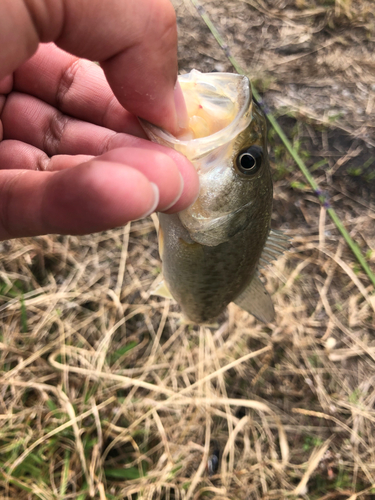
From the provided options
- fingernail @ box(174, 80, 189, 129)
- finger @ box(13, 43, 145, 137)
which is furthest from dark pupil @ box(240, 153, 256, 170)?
finger @ box(13, 43, 145, 137)

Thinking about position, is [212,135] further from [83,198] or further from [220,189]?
[83,198]

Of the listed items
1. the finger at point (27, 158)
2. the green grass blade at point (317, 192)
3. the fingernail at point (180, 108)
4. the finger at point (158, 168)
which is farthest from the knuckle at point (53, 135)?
the green grass blade at point (317, 192)

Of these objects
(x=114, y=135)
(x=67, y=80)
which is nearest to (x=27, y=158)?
(x=114, y=135)

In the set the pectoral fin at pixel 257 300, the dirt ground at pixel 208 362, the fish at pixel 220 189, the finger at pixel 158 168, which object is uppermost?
the finger at pixel 158 168

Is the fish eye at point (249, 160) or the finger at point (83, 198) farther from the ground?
the finger at point (83, 198)

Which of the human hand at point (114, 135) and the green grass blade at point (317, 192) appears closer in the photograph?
the human hand at point (114, 135)

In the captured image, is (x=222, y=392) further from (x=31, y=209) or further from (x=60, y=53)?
(x=60, y=53)

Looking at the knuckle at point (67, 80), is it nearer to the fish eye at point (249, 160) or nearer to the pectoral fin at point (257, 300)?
the fish eye at point (249, 160)

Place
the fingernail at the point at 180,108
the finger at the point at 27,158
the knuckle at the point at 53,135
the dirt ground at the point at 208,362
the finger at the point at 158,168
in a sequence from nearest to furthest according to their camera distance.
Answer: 1. the finger at the point at 158,168
2. the fingernail at the point at 180,108
3. the finger at the point at 27,158
4. the knuckle at the point at 53,135
5. the dirt ground at the point at 208,362
